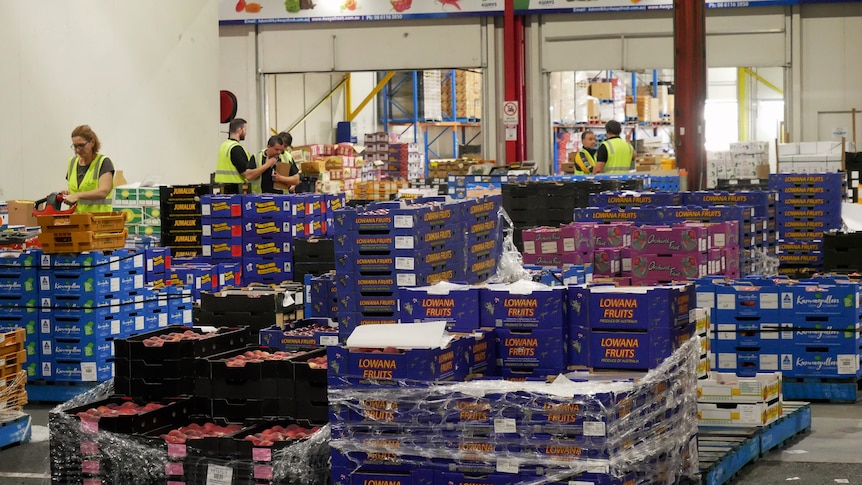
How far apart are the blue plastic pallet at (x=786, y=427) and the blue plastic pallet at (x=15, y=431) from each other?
196 inches

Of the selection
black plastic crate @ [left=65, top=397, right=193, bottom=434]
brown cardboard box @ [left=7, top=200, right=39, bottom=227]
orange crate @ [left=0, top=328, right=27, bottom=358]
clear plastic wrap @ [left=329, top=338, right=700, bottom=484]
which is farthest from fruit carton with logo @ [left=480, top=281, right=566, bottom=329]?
brown cardboard box @ [left=7, top=200, right=39, bottom=227]

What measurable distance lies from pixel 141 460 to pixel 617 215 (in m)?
6.06

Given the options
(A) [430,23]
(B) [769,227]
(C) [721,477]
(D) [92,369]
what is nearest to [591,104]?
(A) [430,23]

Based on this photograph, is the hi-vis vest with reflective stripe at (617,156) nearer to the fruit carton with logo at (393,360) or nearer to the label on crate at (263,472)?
the fruit carton with logo at (393,360)

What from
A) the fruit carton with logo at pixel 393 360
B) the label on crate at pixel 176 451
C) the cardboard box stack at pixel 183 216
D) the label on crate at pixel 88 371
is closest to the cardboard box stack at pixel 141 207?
the cardboard box stack at pixel 183 216

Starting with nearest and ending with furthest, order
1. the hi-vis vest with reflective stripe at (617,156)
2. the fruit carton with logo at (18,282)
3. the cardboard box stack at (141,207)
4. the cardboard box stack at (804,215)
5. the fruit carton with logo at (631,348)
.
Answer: the fruit carton with logo at (631,348)
the fruit carton with logo at (18,282)
the cardboard box stack at (141,207)
the cardboard box stack at (804,215)
the hi-vis vest with reflective stripe at (617,156)

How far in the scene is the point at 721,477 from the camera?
6.98 metres

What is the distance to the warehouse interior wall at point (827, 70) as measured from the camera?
2377cm

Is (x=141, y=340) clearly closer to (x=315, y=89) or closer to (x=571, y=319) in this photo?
(x=571, y=319)

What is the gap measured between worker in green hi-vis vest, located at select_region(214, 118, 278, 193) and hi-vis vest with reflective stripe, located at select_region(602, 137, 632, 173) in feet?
16.6

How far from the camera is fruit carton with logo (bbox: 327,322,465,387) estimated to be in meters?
5.73

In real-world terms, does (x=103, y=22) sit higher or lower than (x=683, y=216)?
higher

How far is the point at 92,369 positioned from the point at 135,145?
8764 mm

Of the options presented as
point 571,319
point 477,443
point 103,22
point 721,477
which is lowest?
point 721,477
